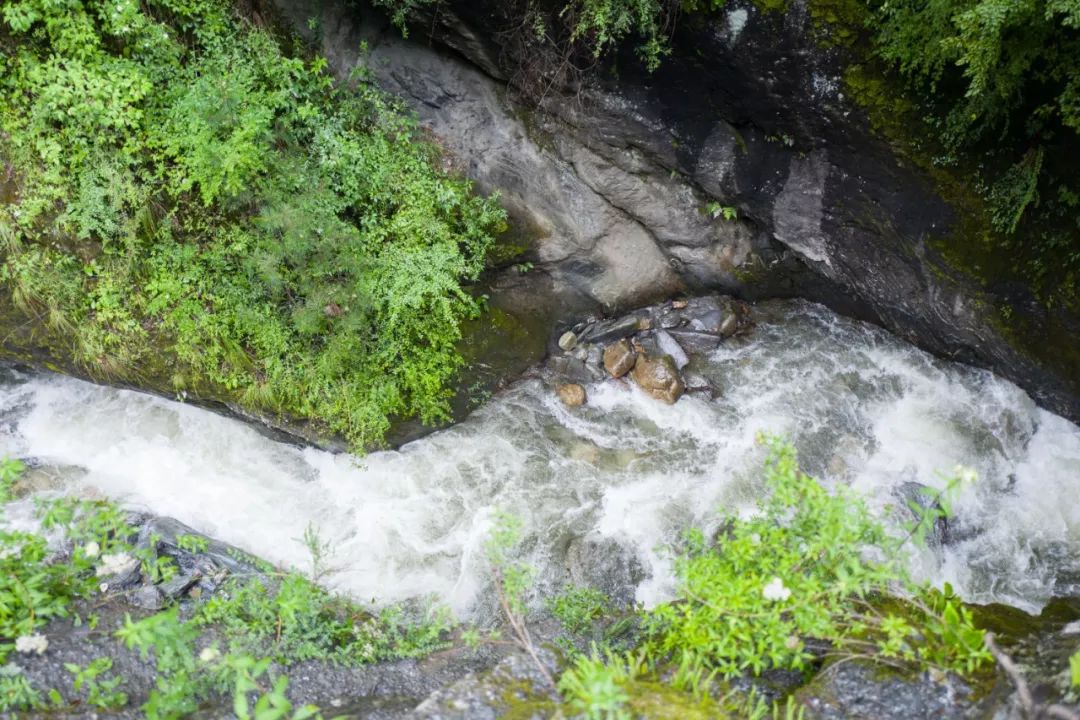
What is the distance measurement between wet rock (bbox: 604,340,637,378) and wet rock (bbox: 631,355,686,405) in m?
0.11

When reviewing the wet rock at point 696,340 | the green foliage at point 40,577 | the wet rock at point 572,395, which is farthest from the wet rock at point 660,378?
the green foliage at point 40,577

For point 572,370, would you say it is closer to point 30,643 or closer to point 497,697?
point 497,697

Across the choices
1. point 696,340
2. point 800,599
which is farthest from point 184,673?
point 696,340

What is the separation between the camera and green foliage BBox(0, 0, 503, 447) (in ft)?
21.2

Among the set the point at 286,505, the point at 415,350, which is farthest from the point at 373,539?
the point at 415,350

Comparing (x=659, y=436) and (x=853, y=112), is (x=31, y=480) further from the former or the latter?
(x=853, y=112)

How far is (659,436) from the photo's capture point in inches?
307

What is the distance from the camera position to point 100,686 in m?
4.23

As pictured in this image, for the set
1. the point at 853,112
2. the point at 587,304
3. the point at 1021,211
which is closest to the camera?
the point at 1021,211

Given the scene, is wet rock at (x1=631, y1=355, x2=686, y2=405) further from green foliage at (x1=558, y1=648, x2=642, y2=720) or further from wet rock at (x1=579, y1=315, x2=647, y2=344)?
green foliage at (x1=558, y1=648, x2=642, y2=720)

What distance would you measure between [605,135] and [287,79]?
129 inches

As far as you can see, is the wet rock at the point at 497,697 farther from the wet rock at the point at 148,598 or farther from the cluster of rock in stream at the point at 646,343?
the cluster of rock in stream at the point at 646,343

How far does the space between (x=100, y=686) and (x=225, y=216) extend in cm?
441

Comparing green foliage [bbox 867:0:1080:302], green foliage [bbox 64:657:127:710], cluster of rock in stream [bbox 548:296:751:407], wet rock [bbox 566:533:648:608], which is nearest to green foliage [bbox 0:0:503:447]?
cluster of rock in stream [bbox 548:296:751:407]
